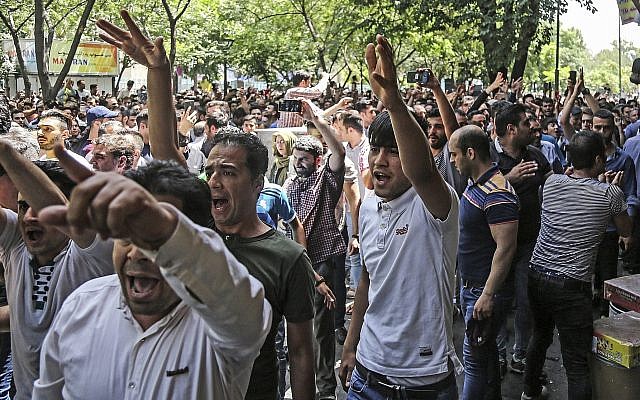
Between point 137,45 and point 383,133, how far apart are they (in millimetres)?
1173

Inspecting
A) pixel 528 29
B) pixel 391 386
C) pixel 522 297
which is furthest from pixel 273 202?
pixel 528 29

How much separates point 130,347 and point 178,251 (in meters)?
0.60

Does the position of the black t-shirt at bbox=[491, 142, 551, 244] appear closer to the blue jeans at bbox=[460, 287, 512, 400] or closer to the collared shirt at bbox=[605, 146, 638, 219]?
the blue jeans at bbox=[460, 287, 512, 400]

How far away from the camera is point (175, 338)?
77.3 inches

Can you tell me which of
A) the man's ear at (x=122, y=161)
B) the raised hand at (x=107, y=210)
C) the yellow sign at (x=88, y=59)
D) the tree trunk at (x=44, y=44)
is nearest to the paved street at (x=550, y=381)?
the man's ear at (x=122, y=161)

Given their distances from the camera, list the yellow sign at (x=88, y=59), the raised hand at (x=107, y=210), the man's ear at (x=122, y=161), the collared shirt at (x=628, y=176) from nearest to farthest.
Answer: the raised hand at (x=107, y=210) < the man's ear at (x=122, y=161) < the collared shirt at (x=628, y=176) < the yellow sign at (x=88, y=59)

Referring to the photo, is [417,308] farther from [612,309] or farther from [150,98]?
[612,309]

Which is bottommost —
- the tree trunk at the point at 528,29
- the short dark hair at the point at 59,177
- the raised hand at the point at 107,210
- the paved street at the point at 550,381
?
the paved street at the point at 550,381

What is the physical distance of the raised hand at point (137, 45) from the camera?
3361 mm

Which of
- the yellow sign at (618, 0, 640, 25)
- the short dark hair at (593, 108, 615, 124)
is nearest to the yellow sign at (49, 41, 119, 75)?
the yellow sign at (618, 0, 640, 25)

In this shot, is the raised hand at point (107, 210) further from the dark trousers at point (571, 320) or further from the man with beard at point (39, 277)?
the dark trousers at point (571, 320)

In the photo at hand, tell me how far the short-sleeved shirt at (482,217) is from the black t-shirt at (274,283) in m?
1.87

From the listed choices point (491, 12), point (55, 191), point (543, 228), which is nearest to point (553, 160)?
point (543, 228)

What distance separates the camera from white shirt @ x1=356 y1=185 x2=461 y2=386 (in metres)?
3.17
